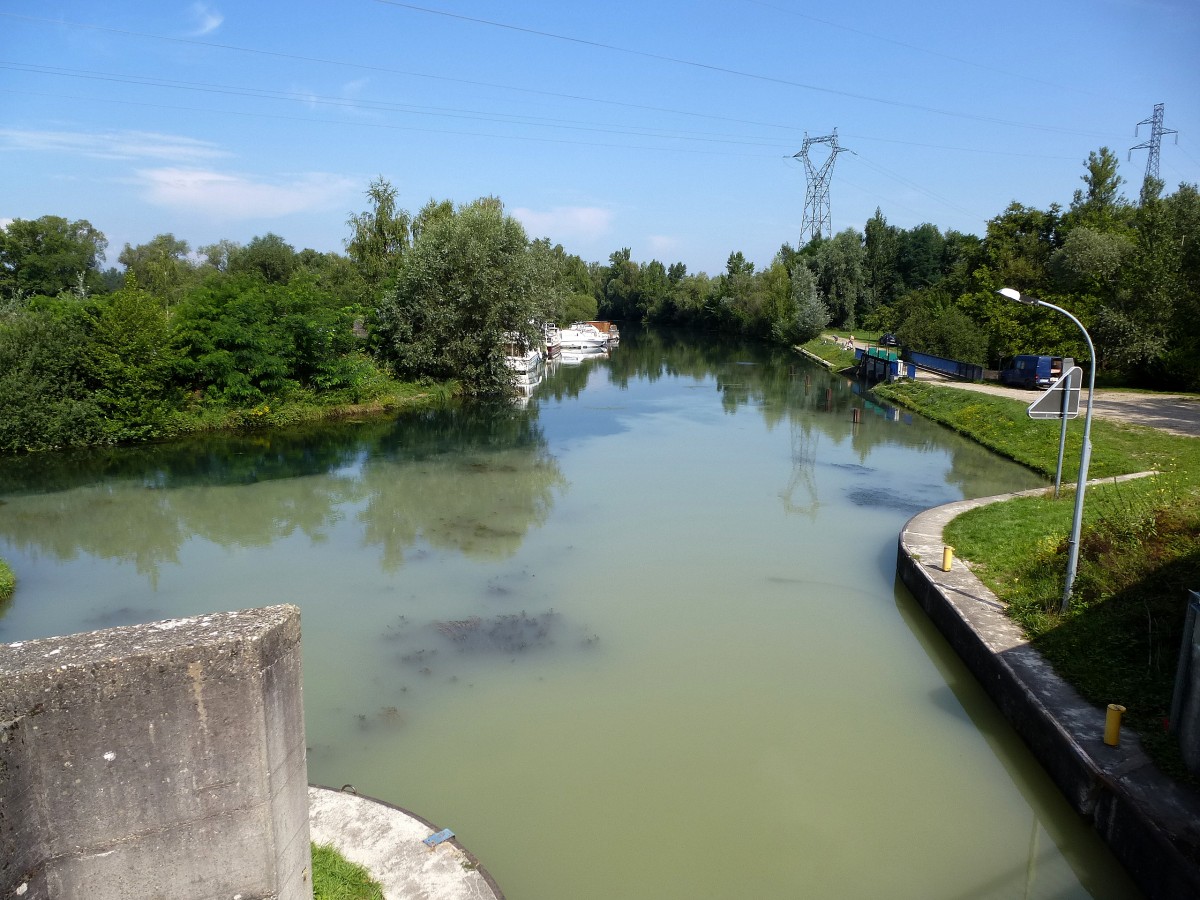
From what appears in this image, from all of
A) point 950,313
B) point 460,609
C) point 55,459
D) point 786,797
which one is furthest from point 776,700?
point 950,313

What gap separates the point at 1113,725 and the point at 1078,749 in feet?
1.19

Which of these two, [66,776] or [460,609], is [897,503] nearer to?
[460,609]

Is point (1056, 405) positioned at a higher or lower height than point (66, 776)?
higher

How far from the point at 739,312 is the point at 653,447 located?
5305 centimetres

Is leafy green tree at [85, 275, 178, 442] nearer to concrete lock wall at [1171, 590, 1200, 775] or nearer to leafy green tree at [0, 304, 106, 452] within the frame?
leafy green tree at [0, 304, 106, 452]

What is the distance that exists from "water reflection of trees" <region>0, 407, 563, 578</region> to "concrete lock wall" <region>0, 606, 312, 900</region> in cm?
1009

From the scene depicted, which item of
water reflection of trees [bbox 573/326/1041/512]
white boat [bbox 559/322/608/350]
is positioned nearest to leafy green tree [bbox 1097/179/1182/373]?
water reflection of trees [bbox 573/326/1041/512]

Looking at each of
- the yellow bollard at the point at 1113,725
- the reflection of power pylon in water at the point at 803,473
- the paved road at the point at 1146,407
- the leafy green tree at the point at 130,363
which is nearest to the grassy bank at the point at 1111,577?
the yellow bollard at the point at 1113,725

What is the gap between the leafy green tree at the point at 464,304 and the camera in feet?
113

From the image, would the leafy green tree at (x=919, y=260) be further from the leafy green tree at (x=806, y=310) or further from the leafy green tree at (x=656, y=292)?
the leafy green tree at (x=656, y=292)

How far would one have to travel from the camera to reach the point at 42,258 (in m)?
52.8

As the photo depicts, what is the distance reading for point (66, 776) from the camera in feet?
12.2

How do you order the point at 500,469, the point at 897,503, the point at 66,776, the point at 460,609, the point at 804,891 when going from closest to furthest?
the point at 66,776 < the point at 804,891 < the point at 460,609 < the point at 897,503 < the point at 500,469

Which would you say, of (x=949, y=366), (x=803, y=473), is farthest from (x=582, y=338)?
(x=803, y=473)
